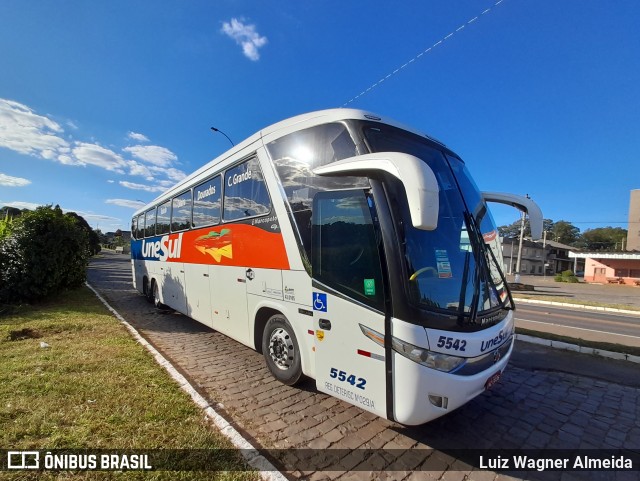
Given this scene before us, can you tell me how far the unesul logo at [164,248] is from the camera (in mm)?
8047

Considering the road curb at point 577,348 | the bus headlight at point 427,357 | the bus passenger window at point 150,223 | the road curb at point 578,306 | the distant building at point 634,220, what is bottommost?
the road curb at point 578,306

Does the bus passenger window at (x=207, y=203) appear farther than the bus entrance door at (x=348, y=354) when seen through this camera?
Yes

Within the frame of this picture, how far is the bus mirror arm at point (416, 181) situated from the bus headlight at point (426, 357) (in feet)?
3.58

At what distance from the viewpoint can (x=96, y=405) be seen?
3.64 metres

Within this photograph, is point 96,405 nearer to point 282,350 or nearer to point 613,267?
point 282,350

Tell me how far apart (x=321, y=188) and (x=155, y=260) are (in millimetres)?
8270

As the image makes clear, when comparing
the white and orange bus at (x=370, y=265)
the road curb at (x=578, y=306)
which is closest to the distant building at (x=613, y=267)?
the road curb at (x=578, y=306)

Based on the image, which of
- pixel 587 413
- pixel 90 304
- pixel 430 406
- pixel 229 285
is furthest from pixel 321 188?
pixel 90 304

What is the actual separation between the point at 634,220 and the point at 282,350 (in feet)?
234

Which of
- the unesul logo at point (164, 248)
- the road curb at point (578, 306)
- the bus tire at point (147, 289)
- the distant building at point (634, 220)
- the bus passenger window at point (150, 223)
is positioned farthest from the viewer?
the distant building at point (634, 220)

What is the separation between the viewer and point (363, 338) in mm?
3131

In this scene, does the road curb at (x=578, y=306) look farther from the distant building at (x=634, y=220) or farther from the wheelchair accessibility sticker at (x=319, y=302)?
the distant building at (x=634, y=220)

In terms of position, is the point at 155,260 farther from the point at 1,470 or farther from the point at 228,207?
the point at 1,470

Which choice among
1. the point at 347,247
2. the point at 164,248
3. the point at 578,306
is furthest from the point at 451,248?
the point at 578,306
